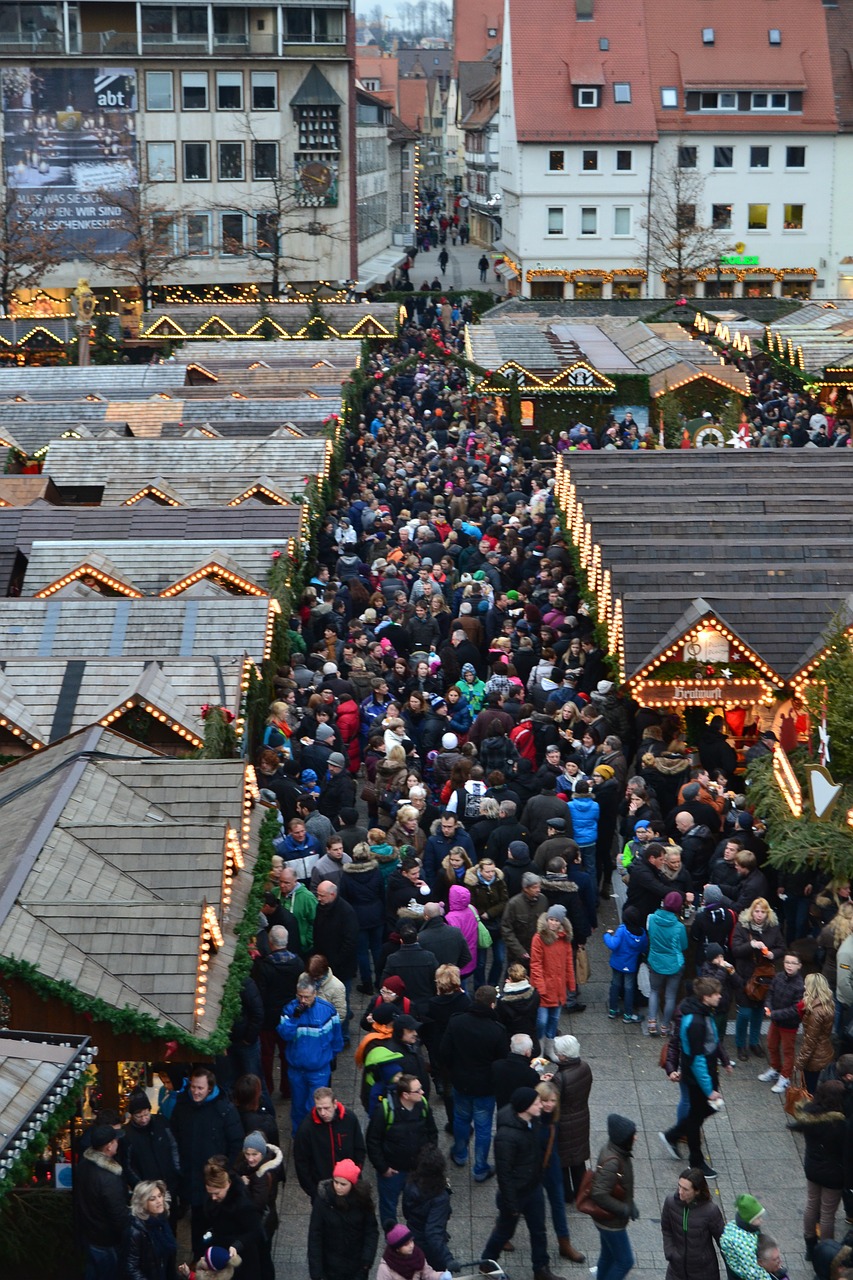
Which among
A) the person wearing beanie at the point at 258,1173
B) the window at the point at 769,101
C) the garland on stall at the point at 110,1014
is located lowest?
the person wearing beanie at the point at 258,1173

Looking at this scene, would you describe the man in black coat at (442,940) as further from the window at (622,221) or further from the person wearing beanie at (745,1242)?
the window at (622,221)

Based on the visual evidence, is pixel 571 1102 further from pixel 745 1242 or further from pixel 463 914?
pixel 463 914

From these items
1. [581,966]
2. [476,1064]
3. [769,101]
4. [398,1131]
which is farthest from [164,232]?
[398,1131]

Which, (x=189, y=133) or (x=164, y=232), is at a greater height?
(x=189, y=133)

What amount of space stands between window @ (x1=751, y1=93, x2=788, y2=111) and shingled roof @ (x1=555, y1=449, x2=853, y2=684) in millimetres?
51569

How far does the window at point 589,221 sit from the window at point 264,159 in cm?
1276

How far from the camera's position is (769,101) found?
74.6 meters

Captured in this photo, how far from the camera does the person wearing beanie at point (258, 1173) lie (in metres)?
9.62

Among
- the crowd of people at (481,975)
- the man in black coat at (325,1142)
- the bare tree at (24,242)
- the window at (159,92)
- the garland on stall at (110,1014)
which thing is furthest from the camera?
the window at (159,92)

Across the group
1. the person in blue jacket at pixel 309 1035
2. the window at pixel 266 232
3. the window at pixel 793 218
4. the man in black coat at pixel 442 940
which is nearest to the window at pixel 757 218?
the window at pixel 793 218

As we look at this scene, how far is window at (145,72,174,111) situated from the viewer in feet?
232

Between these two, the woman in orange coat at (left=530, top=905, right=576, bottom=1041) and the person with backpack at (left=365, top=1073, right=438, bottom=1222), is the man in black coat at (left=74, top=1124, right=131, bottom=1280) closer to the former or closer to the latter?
the person with backpack at (left=365, top=1073, right=438, bottom=1222)

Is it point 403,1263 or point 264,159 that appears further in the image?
point 264,159

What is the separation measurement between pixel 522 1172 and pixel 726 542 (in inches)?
490
